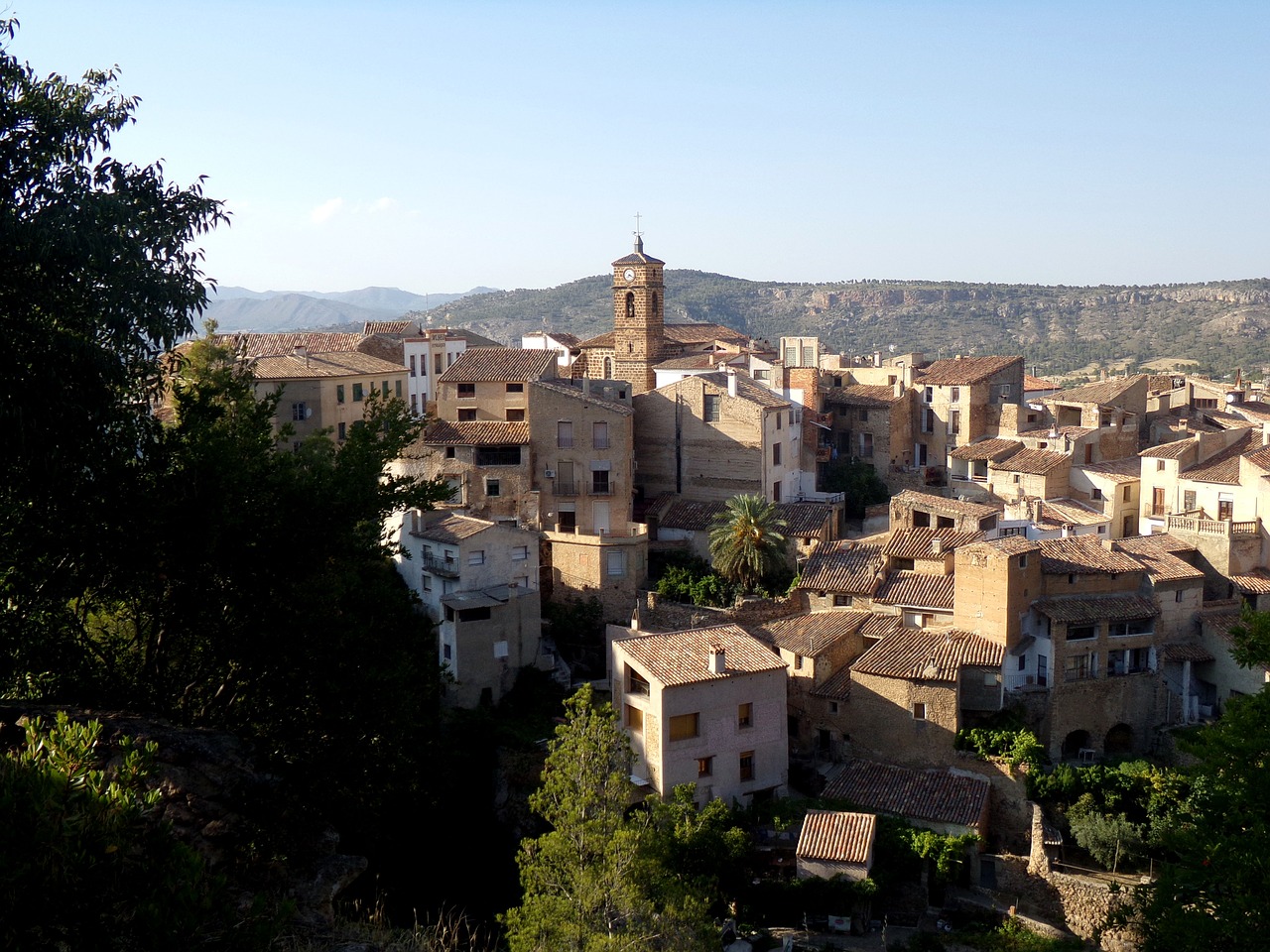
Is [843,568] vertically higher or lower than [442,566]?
lower

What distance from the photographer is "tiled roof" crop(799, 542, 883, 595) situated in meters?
32.1

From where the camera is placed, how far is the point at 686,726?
27.4 meters

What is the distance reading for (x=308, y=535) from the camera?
1377 cm

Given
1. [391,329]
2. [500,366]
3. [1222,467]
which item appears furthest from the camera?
[391,329]

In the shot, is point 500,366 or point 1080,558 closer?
point 1080,558

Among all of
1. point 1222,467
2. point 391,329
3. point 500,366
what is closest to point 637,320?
point 500,366

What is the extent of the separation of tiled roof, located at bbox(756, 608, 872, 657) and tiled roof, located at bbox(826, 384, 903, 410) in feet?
49.9

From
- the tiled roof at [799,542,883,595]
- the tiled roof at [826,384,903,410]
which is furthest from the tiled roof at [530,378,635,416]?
the tiled roof at [826,384,903,410]

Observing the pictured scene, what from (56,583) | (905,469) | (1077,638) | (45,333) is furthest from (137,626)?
(905,469)

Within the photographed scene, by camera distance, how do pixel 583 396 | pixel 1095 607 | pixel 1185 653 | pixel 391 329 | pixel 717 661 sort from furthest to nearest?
pixel 391 329, pixel 583 396, pixel 1185 653, pixel 1095 607, pixel 717 661

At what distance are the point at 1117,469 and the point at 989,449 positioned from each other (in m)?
4.20

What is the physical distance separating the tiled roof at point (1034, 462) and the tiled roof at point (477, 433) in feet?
52.7

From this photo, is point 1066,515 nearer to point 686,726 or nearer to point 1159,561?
point 1159,561

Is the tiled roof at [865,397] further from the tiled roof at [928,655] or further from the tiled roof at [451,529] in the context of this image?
the tiled roof at [451,529]
